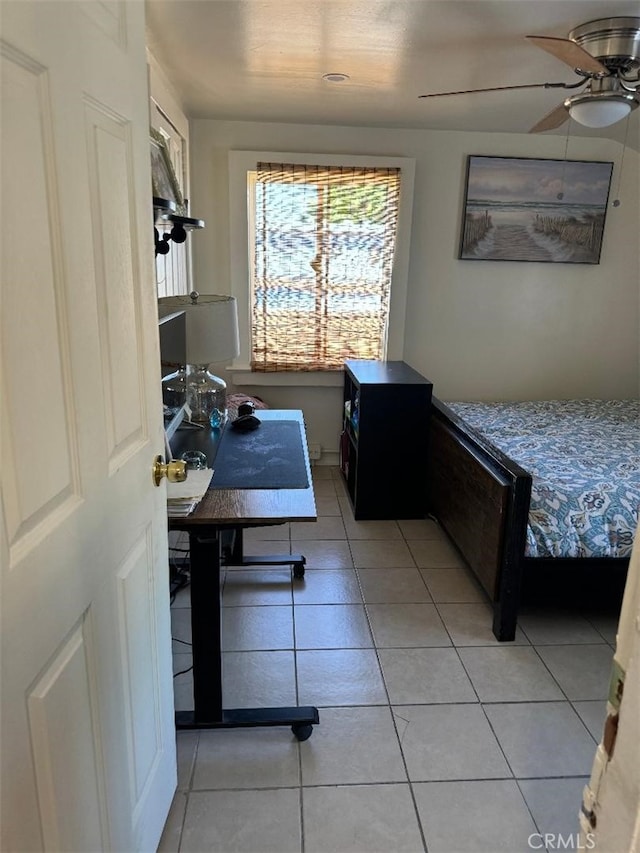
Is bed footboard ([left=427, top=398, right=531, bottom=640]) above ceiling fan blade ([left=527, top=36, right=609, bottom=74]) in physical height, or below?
below

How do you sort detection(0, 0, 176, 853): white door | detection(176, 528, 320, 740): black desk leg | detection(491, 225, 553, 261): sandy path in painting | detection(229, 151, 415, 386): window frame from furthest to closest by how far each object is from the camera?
detection(491, 225, 553, 261): sandy path in painting, detection(229, 151, 415, 386): window frame, detection(176, 528, 320, 740): black desk leg, detection(0, 0, 176, 853): white door

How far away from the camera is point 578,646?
2273mm

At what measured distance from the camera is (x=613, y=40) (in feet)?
7.26

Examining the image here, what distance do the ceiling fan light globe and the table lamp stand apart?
5.25 feet

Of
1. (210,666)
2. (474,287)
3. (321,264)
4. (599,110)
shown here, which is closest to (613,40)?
(599,110)

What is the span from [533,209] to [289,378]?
80.2 inches

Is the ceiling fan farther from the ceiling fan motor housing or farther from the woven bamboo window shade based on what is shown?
the woven bamboo window shade

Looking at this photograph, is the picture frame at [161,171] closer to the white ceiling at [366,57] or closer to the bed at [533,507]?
the white ceiling at [366,57]

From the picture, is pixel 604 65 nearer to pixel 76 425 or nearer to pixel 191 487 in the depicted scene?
pixel 191 487

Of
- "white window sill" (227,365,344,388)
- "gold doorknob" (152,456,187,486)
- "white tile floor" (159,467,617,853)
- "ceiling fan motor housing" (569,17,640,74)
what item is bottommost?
"white tile floor" (159,467,617,853)

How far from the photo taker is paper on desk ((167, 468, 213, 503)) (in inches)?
60.6


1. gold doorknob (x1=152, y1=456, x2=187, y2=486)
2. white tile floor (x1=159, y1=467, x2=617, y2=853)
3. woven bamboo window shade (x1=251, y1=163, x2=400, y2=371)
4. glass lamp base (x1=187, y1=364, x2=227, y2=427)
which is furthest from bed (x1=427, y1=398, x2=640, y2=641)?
gold doorknob (x1=152, y1=456, x2=187, y2=486)

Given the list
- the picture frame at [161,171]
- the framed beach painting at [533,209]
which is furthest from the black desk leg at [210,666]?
the framed beach painting at [533,209]

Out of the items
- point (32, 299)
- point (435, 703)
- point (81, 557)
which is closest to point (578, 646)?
point (435, 703)
